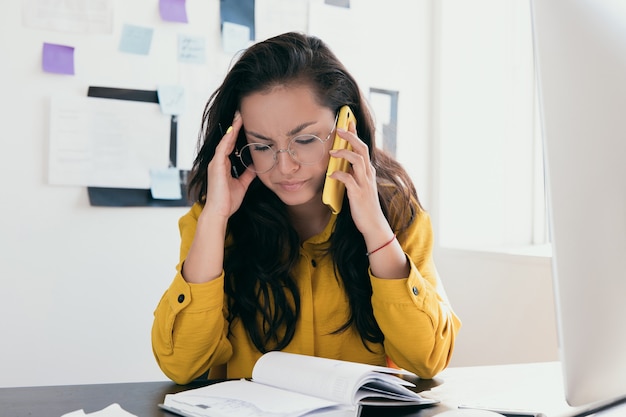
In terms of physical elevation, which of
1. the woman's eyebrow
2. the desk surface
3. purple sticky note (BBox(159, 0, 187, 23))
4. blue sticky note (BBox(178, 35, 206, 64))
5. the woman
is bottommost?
the desk surface

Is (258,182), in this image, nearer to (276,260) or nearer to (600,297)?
(276,260)

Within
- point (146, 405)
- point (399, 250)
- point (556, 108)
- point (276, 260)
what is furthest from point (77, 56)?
point (556, 108)

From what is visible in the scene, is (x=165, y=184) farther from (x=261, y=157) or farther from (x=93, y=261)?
(x=261, y=157)

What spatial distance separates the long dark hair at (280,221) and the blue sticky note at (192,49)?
1.04 metres

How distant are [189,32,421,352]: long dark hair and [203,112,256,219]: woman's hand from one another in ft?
0.19

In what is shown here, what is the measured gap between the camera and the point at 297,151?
135 centimetres

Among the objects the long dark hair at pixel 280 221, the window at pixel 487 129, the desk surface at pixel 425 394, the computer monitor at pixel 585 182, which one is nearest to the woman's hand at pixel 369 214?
the long dark hair at pixel 280 221

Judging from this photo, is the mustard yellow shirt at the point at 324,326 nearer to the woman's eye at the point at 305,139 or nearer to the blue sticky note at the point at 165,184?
the woman's eye at the point at 305,139

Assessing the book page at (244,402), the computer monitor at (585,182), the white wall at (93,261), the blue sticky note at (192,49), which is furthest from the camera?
the blue sticky note at (192,49)

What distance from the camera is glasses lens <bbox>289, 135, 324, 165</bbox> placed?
1.35 metres

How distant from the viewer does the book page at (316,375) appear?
949 millimetres

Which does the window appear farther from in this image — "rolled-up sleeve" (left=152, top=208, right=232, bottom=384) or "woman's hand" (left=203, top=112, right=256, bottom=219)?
"rolled-up sleeve" (left=152, top=208, right=232, bottom=384)

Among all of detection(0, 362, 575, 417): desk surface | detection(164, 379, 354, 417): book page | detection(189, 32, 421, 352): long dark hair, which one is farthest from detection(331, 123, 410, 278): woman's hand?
detection(164, 379, 354, 417): book page

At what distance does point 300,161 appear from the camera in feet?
4.46
